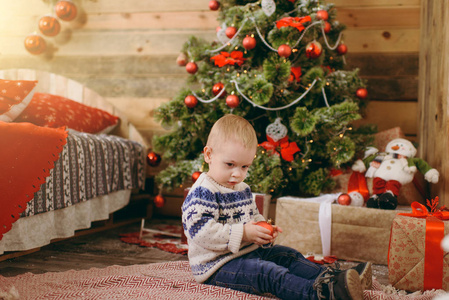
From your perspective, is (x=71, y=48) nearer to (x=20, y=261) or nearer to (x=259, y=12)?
(x=259, y=12)

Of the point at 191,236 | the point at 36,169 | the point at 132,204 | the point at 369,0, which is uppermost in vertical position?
the point at 369,0

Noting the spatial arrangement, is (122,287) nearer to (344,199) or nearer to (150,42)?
(344,199)

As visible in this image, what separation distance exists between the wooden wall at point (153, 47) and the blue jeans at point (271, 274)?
5.01ft

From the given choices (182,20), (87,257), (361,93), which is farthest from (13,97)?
(361,93)

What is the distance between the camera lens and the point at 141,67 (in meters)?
2.86

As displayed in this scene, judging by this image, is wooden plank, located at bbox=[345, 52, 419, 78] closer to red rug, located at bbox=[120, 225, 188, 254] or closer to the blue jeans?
red rug, located at bbox=[120, 225, 188, 254]

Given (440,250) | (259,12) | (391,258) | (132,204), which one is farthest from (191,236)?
(132,204)

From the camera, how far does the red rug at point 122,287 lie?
114cm

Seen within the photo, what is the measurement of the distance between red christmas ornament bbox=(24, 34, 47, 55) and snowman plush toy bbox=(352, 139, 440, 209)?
227 centimetres

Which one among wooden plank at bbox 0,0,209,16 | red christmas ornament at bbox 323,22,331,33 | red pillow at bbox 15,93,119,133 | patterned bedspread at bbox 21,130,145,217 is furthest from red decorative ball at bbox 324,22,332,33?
red pillow at bbox 15,93,119,133

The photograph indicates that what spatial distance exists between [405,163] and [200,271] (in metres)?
1.14

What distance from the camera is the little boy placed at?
1116 mm

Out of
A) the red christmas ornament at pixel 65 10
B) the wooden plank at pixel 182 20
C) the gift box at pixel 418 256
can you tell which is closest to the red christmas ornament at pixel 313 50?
the wooden plank at pixel 182 20

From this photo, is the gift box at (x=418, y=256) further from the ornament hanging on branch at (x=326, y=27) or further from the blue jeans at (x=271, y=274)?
the ornament hanging on branch at (x=326, y=27)
